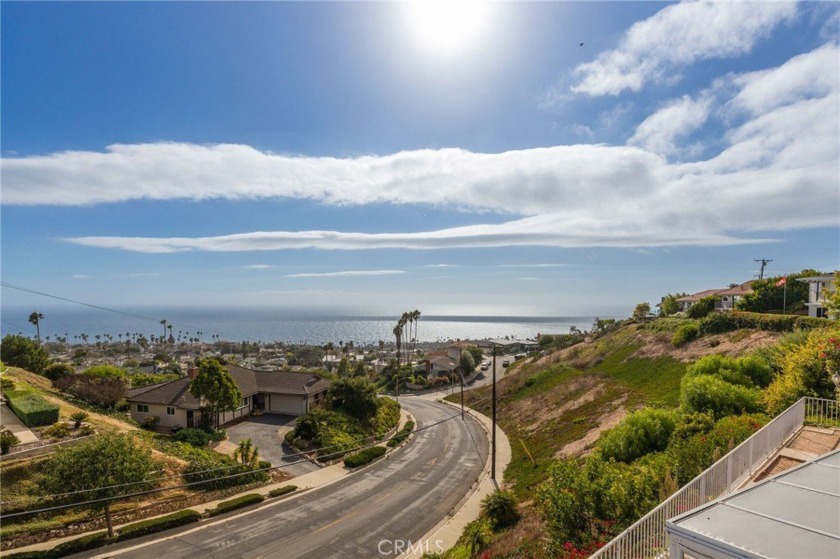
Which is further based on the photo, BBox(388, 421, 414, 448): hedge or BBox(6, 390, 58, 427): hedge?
BBox(388, 421, 414, 448): hedge

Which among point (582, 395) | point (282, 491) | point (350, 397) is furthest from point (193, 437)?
point (582, 395)

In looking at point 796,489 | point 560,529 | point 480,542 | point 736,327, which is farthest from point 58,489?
point 736,327

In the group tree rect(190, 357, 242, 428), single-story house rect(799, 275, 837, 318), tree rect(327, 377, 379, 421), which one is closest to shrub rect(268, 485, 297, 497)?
tree rect(190, 357, 242, 428)

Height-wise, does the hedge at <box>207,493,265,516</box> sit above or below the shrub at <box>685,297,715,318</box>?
below

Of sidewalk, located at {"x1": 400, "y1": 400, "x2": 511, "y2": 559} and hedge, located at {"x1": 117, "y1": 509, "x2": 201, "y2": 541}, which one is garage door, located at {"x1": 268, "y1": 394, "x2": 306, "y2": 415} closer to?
sidewalk, located at {"x1": 400, "y1": 400, "x2": 511, "y2": 559}

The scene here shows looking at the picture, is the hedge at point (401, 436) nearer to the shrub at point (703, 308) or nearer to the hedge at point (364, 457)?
the hedge at point (364, 457)

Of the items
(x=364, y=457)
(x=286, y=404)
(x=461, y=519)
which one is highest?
(x=286, y=404)

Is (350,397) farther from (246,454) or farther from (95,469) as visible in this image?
(95,469)
